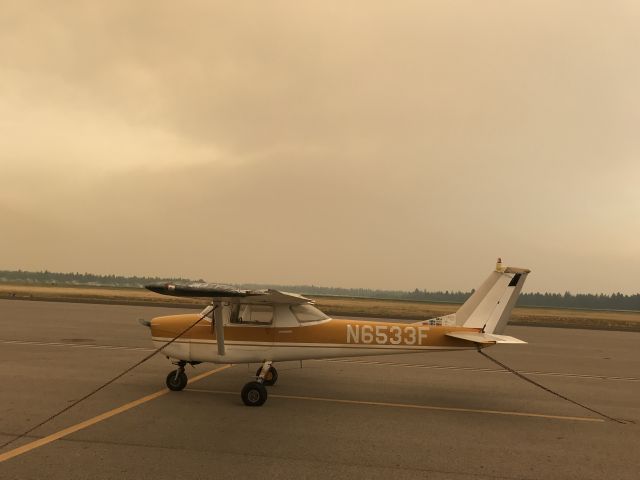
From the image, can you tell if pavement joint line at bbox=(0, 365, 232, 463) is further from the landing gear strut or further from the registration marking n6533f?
the registration marking n6533f

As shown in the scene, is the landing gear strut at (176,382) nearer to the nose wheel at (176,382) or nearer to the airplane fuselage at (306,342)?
the nose wheel at (176,382)

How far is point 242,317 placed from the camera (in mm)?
10125

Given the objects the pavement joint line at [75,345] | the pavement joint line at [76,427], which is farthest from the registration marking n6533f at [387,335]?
the pavement joint line at [75,345]

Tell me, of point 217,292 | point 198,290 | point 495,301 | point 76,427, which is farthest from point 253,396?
point 495,301

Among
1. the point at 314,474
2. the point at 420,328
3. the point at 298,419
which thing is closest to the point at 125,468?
the point at 314,474

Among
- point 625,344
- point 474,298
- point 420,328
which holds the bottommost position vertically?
point 625,344

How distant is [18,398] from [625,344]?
25.9m

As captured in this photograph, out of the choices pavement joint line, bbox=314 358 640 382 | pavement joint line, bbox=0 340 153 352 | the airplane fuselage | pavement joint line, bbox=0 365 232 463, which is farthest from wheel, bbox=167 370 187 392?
pavement joint line, bbox=0 340 153 352

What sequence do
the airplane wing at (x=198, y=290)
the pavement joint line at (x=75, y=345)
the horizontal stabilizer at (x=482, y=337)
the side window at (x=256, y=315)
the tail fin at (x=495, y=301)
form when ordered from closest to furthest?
1. the airplane wing at (x=198, y=290)
2. the horizontal stabilizer at (x=482, y=337)
3. the side window at (x=256, y=315)
4. the tail fin at (x=495, y=301)
5. the pavement joint line at (x=75, y=345)

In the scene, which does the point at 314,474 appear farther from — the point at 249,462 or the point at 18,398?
the point at 18,398

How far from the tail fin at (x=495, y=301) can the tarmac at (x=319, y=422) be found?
1.68m

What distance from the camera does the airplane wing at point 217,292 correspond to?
8.10m

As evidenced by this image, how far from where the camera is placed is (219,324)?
952 cm

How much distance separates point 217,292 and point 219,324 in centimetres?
137
